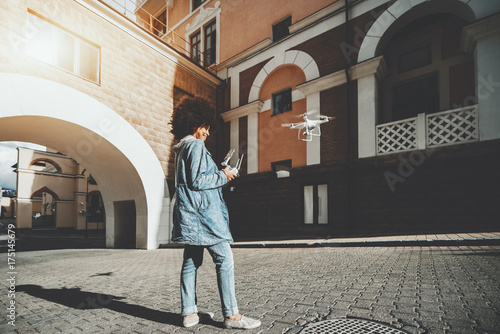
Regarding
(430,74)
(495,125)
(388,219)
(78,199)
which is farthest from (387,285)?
(78,199)

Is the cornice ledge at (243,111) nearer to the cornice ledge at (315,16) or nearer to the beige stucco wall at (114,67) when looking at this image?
the beige stucco wall at (114,67)

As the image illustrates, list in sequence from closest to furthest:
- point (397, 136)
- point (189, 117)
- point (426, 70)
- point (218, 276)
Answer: point (218, 276)
point (189, 117)
point (397, 136)
point (426, 70)

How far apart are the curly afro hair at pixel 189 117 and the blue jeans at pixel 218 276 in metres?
Answer: 1.20

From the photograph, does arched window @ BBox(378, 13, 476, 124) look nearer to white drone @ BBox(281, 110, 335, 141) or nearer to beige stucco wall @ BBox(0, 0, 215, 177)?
white drone @ BBox(281, 110, 335, 141)

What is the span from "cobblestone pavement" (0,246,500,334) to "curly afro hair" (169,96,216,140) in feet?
6.33

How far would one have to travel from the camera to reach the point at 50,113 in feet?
27.7

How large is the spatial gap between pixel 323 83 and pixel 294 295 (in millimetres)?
9878

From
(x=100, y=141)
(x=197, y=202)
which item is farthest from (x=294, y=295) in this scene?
(x=100, y=141)

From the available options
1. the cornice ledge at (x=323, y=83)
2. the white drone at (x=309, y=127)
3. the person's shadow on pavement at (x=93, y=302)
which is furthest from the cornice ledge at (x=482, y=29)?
the person's shadow on pavement at (x=93, y=302)

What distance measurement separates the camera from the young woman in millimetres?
2490

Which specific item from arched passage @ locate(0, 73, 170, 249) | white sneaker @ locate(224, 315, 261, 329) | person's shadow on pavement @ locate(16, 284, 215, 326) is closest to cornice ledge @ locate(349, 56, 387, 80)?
arched passage @ locate(0, 73, 170, 249)

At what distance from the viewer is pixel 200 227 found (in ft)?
8.19

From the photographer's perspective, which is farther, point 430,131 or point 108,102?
point 108,102

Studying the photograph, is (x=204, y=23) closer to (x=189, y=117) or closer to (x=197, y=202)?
(x=189, y=117)
